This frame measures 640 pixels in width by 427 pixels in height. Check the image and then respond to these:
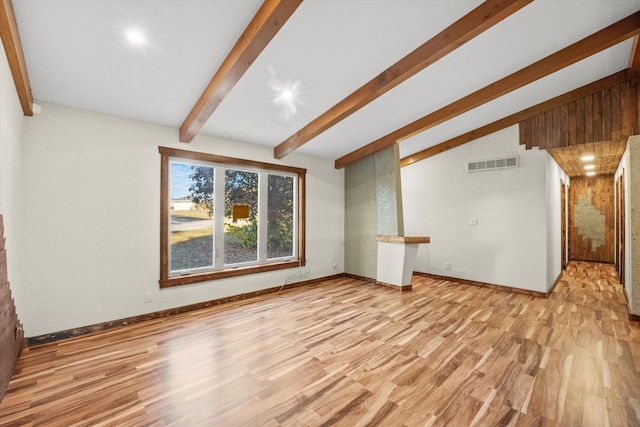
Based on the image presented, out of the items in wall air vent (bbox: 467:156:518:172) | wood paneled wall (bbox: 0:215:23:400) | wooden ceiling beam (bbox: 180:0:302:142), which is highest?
wooden ceiling beam (bbox: 180:0:302:142)

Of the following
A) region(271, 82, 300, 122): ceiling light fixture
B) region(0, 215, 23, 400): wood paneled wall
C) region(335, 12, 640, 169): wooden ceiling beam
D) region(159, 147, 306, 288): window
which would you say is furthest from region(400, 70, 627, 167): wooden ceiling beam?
region(0, 215, 23, 400): wood paneled wall

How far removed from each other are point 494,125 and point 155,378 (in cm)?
594

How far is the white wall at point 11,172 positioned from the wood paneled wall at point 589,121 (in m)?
6.33

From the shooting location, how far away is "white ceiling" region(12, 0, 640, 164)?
6.57 ft

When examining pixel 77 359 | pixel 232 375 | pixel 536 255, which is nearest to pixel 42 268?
pixel 77 359

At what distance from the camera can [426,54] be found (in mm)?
2629

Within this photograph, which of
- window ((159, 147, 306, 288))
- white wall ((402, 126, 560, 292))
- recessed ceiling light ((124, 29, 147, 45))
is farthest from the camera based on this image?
white wall ((402, 126, 560, 292))

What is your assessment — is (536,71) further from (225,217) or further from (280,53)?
(225,217)

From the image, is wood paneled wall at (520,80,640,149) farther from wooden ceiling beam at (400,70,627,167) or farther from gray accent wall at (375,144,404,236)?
gray accent wall at (375,144,404,236)

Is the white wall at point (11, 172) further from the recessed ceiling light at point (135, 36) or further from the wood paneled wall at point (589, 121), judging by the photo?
the wood paneled wall at point (589, 121)

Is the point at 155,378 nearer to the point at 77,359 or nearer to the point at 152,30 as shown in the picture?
the point at 77,359

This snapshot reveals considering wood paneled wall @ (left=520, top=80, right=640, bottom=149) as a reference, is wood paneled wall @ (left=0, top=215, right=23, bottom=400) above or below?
below

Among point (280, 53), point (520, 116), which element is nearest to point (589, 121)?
point (520, 116)

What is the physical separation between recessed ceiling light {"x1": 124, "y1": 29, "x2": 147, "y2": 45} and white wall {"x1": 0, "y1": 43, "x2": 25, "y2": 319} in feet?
2.51
